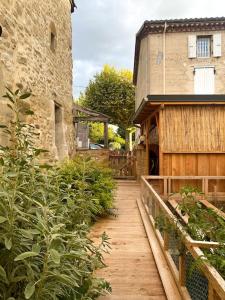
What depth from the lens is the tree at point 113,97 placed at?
88.8ft

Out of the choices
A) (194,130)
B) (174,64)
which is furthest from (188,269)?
(174,64)

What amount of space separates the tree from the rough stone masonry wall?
50.8ft

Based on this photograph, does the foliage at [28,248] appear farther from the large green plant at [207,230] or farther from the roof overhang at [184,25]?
the roof overhang at [184,25]

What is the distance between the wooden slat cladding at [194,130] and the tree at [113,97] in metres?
18.0

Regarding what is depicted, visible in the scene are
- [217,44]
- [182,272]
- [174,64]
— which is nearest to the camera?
[182,272]

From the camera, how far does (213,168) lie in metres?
9.18

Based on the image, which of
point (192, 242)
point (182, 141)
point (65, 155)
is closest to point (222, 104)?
point (182, 141)

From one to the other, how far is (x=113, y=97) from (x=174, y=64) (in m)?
11.0

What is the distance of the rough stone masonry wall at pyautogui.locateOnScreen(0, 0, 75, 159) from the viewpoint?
6.18 m

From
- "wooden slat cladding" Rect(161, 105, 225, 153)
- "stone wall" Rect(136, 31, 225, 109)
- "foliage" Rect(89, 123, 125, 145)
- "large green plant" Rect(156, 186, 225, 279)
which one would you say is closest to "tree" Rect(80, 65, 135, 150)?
"foliage" Rect(89, 123, 125, 145)

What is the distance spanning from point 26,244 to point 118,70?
2945 centimetres

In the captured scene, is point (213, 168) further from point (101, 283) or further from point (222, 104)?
point (101, 283)

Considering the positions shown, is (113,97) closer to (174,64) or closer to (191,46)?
(174,64)

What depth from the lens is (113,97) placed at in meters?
27.1
